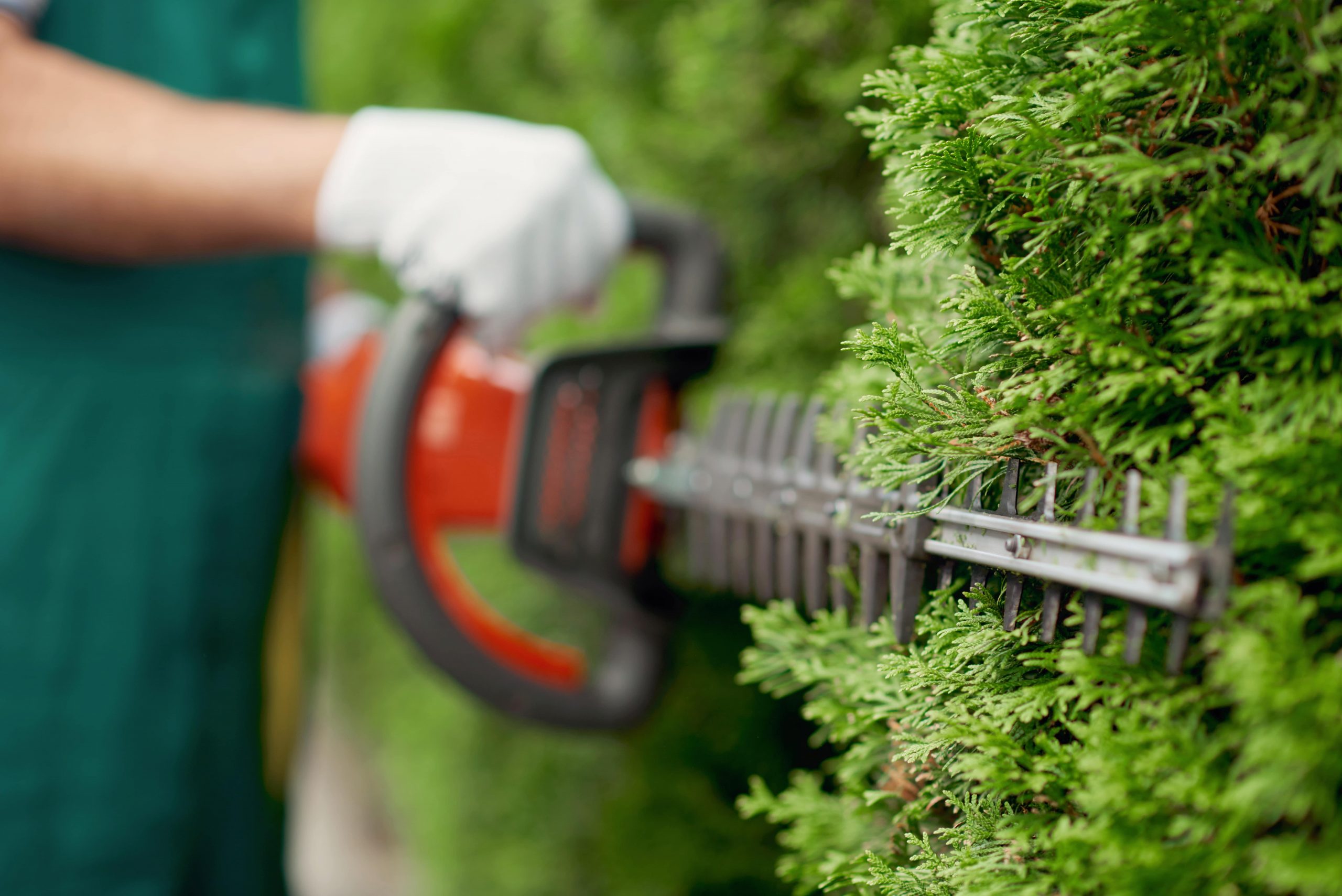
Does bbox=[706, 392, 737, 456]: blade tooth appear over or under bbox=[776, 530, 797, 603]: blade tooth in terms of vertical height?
over

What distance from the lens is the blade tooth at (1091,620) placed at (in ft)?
1.26

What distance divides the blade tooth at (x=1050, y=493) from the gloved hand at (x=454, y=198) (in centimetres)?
58

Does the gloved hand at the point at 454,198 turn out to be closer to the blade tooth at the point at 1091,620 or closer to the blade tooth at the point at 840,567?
the blade tooth at the point at 840,567

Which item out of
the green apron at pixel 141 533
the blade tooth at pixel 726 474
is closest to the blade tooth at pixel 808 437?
the blade tooth at pixel 726 474

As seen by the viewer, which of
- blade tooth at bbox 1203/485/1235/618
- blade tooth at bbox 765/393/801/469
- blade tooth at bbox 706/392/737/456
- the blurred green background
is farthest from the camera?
the blurred green background

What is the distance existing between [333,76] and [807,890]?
244cm

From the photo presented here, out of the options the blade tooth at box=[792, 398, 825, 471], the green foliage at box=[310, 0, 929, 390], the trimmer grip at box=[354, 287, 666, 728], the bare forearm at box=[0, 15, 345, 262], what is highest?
the green foliage at box=[310, 0, 929, 390]

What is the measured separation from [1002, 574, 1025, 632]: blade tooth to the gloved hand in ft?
1.89

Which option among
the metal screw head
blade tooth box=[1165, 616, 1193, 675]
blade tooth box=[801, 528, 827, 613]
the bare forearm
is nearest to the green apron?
the bare forearm

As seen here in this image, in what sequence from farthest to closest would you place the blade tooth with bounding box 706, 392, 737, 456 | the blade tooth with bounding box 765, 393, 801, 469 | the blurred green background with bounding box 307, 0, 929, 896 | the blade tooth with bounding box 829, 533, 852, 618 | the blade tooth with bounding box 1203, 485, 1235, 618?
the blurred green background with bounding box 307, 0, 929, 896 → the blade tooth with bounding box 706, 392, 737, 456 → the blade tooth with bounding box 765, 393, 801, 469 → the blade tooth with bounding box 829, 533, 852, 618 → the blade tooth with bounding box 1203, 485, 1235, 618

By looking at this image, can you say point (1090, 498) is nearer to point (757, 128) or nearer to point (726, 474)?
point (726, 474)

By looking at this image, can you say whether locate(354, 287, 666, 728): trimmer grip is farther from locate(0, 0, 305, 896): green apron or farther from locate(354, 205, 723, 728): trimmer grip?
locate(0, 0, 305, 896): green apron

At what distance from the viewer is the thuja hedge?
33cm

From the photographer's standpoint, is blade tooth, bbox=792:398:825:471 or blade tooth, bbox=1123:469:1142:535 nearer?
blade tooth, bbox=1123:469:1142:535
